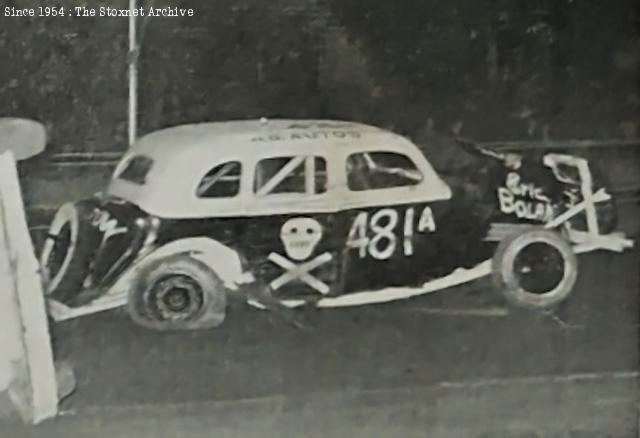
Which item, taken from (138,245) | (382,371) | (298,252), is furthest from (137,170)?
(382,371)

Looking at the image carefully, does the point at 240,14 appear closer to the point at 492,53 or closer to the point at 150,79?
the point at 150,79

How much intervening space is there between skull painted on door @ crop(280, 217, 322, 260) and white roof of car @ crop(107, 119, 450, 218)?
0.6 inches

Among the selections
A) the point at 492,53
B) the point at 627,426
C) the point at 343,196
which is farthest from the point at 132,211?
the point at 627,426

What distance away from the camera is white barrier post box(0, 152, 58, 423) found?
3.22 ft

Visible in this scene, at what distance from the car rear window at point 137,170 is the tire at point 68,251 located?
0.15 feet

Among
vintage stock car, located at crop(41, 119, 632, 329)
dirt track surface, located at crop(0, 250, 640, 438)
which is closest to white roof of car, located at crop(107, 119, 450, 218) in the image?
vintage stock car, located at crop(41, 119, 632, 329)

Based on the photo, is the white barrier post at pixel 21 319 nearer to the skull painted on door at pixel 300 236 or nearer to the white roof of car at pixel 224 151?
the white roof of car at pixel 224 151

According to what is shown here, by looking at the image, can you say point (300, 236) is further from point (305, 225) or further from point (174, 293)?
point (174, 293)

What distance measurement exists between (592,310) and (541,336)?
0.06 meters

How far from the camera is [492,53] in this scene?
3.41ft

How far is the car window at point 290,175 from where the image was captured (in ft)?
3.30

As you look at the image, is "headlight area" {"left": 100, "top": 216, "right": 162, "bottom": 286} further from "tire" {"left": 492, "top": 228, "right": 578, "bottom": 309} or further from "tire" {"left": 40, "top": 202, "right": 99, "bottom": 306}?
"tire" {"left": 492, "top": 228, "right": 578, "bottom": 309}

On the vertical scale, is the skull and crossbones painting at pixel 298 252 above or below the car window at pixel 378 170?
below

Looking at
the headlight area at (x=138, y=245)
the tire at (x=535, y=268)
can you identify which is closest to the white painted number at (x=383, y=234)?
the tire at (x=535, y=268)
